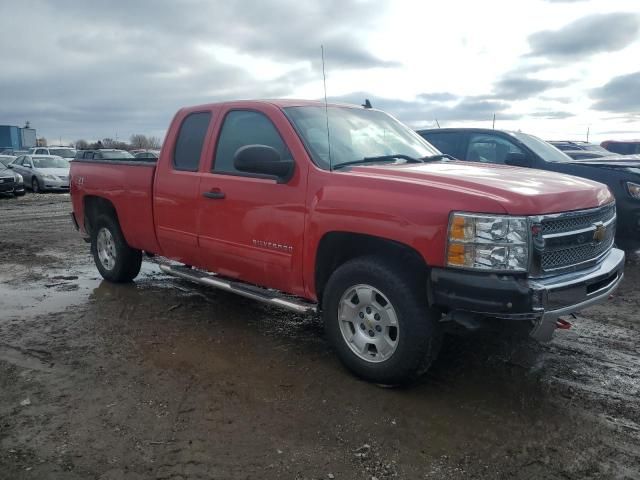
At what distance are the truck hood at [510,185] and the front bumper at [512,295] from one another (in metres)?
A: 0.39

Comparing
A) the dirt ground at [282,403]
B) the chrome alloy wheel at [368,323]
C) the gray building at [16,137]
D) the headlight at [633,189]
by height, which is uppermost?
the gray building at [16,137]

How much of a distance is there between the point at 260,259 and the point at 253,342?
2.46ft

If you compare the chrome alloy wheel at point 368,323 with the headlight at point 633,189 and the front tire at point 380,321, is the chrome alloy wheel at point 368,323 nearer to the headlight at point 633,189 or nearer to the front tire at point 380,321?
the front tire at point 380,321

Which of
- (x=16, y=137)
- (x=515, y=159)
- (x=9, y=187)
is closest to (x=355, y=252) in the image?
(x=515, y=159)

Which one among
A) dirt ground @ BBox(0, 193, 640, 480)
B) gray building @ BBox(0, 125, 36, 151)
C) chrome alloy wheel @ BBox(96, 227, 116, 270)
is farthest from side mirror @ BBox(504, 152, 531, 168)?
gray building @ BBox(0, 125, 36, 151)

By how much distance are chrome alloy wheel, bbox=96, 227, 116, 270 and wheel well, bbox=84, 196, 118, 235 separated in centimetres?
22

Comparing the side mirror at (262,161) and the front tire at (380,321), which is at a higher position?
the side mirror at (262,161)

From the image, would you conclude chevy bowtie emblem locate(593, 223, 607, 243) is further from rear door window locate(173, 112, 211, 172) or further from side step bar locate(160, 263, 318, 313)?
rear door window locate(173, 112, 211, 172)

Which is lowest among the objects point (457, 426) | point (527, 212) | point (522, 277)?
point (457, 426)

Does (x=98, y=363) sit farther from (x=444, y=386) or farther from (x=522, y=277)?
(x=522, y=277)

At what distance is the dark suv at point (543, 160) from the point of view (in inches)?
268

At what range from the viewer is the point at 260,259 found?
14.4 feet

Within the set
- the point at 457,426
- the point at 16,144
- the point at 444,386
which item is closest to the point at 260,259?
the point at 444,386

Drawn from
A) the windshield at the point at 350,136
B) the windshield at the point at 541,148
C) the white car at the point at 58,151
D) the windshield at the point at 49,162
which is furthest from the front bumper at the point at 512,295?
the white car at the point at 58,151
